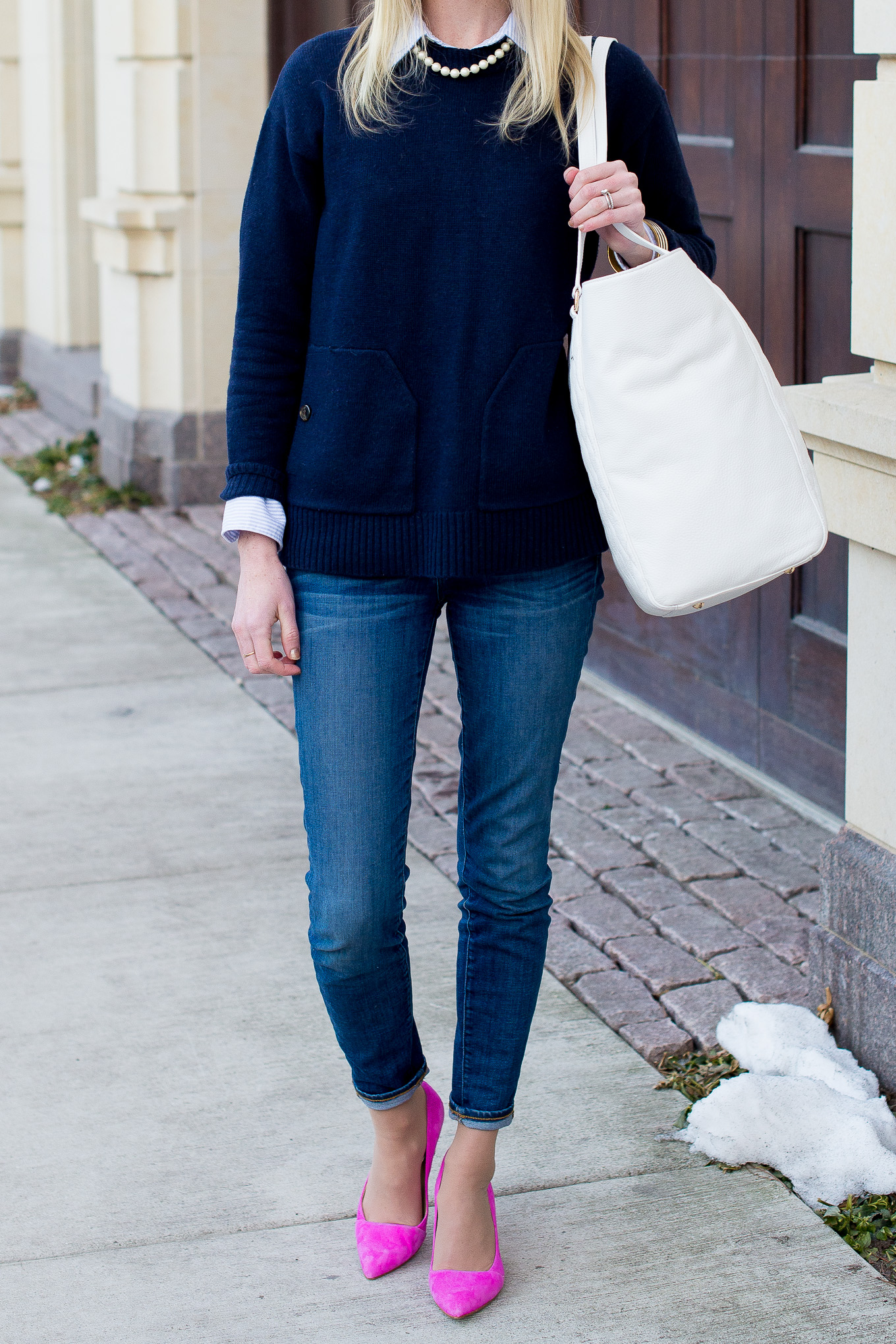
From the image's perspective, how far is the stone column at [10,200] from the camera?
10.8m

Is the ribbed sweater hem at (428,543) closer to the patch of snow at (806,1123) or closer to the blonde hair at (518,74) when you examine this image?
the blonde hair at (518,74)

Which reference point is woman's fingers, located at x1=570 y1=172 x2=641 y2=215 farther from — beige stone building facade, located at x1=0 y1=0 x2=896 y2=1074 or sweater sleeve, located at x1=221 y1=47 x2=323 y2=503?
beige stone building facade, located at x1=0 y1=0 x2=896 y2=1074

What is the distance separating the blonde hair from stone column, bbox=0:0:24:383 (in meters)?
9.32

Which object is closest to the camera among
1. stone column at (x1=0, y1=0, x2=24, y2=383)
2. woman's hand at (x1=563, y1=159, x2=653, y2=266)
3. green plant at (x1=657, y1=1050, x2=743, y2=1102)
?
woman's hand at (x1=563, y1=159, x2=653, y2=266)

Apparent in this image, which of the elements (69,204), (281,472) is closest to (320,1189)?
(281,472)

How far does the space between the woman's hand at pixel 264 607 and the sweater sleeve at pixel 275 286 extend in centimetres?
8

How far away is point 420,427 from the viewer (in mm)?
2287

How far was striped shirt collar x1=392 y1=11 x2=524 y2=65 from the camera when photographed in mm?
2270

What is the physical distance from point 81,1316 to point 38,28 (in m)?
9.18

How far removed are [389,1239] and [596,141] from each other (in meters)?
1.66

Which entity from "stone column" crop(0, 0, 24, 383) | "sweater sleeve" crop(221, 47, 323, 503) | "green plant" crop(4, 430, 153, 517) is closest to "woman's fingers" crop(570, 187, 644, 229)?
"sweater sleeve" crop(221, 47, 323, 503)

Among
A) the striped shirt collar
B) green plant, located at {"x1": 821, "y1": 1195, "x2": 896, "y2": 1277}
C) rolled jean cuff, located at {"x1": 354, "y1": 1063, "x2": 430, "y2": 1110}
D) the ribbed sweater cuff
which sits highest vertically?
the striped shirt collar

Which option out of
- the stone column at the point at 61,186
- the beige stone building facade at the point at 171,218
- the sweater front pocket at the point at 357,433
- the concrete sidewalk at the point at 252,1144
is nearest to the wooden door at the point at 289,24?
the beige stone building facade at the point at 171,218

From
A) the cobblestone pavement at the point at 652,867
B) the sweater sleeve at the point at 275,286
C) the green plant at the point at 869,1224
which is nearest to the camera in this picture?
the sweater sleeve at the point at 275,286
